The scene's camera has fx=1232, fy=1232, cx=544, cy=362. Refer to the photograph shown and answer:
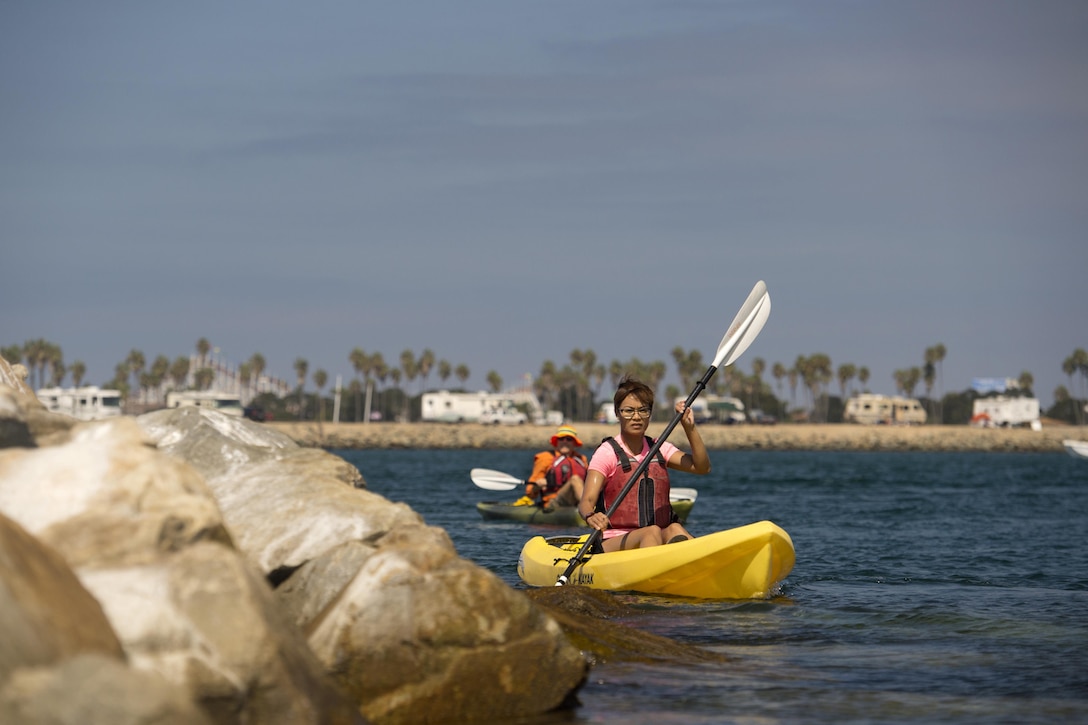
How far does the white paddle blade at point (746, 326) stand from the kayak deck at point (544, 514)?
25.9ft

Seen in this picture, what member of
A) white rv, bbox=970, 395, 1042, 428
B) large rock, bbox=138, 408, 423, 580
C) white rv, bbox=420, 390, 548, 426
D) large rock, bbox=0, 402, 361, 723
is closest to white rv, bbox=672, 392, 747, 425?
white rv, bbox=420, 390, 548, 426

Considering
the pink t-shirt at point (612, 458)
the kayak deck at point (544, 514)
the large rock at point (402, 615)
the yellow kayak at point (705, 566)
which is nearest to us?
the large rock at point (402, 615)

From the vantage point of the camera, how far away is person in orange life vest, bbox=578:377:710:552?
369 inches

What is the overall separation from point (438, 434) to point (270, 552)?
320ft

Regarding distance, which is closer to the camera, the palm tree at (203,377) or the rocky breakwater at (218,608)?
the rocky breakwater at (218,608)

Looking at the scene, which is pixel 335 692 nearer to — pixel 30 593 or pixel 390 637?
pixel 390 637

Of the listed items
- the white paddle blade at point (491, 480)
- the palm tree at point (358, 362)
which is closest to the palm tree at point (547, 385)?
the palm tree at point (358, 362)

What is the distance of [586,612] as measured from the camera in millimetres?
8555

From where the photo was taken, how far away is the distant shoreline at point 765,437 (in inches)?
4070

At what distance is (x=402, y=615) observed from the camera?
18.0 ft

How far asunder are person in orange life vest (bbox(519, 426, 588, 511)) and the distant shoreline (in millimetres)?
81110

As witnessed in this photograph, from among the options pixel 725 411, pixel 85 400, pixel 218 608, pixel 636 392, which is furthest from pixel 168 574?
pixel 725 411

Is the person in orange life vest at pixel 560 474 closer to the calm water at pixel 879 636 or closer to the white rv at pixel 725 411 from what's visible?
the calm water at pixel 879 636

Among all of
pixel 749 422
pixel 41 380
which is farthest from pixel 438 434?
pixel 41 380
